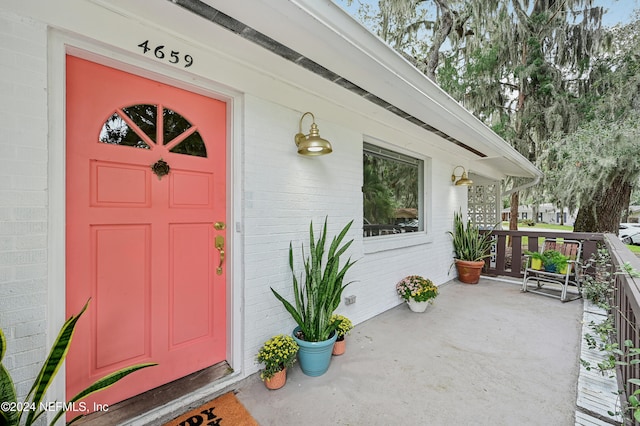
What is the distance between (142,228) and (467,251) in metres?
4.78

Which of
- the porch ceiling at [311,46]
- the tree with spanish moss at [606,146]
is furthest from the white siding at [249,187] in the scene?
the tree with spanish moss at [606,146]

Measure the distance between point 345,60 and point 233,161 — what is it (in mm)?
1063

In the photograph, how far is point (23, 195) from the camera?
1260 millimetres

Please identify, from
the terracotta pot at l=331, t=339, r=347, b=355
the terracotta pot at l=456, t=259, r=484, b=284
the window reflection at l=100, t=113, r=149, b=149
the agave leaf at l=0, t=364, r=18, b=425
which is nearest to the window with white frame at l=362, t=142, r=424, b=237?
the terracotta pot at l=456, t=259, r=484, b=284

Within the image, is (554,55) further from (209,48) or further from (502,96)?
(209,48)

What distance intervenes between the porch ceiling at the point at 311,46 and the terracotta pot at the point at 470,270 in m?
2.78

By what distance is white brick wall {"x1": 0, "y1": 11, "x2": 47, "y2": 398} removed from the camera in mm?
1220

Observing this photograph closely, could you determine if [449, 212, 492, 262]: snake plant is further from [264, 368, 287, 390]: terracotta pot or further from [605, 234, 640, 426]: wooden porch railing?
[264, 368, 287, 390]: terracotta pot

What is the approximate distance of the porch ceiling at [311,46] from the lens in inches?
55.9

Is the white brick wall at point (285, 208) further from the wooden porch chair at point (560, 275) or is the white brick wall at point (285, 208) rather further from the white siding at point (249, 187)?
the wooden porch chair at point (560, 275)

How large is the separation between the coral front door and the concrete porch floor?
62 centimetres

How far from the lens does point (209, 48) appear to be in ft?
5.77

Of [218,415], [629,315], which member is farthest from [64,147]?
[629,315]

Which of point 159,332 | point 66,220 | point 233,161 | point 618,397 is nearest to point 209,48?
point 233,161
